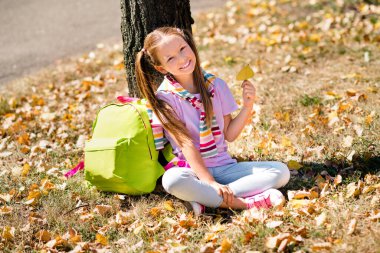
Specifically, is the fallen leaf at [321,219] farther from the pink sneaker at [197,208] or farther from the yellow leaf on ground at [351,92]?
the yellow leaf on ground at [351,92]

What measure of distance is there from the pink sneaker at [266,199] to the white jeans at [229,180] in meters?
0.06

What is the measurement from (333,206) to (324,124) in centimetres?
122

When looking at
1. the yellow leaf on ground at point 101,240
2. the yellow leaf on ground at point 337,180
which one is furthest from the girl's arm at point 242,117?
the yellow leaf on ground at point 101,240

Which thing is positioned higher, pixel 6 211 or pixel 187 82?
pixel 187 82

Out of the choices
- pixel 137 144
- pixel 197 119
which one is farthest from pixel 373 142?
pixel 137 144

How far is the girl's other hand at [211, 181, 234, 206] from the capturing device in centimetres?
305

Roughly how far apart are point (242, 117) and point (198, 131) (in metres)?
0.30

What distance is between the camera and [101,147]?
11.0 ft

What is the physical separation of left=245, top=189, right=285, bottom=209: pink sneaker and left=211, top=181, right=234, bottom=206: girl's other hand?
113 mm

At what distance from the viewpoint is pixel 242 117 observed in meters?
3.33

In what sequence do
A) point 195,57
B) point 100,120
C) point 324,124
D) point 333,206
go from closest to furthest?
point 333,206 < point 195,57 < point 100,120 < point 324,124

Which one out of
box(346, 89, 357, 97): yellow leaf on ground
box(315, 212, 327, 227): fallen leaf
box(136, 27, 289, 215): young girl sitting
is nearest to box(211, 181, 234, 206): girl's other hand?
box(136, 27, 289, 215): young girl sitting

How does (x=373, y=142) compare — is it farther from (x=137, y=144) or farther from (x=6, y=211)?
(x=6, y=211)

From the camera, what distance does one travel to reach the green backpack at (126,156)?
3.31 m
